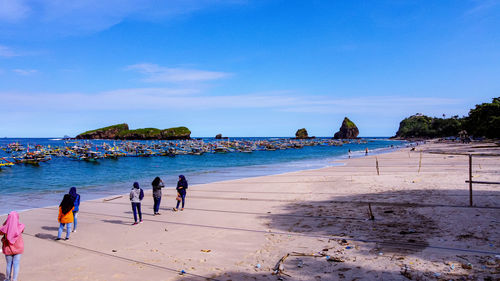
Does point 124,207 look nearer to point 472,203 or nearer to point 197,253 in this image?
point 197,253

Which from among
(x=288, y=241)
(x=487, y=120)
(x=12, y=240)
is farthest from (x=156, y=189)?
(x=487, y=120)

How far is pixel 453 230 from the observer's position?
912cm

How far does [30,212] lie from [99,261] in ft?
33.3

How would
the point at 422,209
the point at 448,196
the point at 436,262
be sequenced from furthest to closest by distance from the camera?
1. the point at 448,196
2. the point at 422,209
3. the point at 436,262

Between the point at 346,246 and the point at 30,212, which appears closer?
the point at 346,246

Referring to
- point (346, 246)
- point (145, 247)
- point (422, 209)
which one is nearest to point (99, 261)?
point (145, 247)

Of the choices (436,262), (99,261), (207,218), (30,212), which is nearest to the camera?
(436,262)

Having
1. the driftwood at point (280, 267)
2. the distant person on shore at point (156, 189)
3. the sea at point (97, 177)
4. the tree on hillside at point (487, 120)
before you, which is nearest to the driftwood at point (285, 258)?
the driftwood at point (280, 267)

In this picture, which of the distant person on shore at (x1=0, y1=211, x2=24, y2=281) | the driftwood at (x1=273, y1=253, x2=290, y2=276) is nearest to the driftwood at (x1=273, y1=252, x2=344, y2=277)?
the driftwood at (x1=273, y1=253, x2=290, y2=276)

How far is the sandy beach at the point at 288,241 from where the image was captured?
22.8 ft

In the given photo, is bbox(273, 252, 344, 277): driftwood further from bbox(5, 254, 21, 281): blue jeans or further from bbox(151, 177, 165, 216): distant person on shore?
bbox(151, 177, 165, 216): distant person on shore

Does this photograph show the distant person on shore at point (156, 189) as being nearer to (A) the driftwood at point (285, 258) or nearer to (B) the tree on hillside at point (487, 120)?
(A) the driftwood at point (285, 258)

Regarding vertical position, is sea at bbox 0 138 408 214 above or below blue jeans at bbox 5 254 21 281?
below

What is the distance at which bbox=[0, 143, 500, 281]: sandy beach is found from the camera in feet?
22.8
